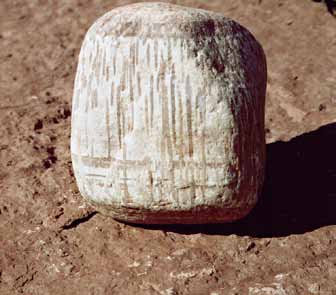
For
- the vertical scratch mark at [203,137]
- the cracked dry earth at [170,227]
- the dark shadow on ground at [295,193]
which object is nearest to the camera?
the vertical scratch mark at [203,137]

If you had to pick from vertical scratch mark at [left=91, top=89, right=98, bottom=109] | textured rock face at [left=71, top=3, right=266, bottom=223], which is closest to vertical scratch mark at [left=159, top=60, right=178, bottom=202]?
textured rock face at [left=71, top=3, right=266, bottom=223]

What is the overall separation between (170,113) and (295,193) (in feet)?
4.23

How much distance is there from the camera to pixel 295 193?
4.49 meters

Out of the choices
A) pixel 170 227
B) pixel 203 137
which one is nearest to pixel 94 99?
pixel 203 137

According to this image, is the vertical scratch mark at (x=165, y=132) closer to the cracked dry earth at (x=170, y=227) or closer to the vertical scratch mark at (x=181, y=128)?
the vertical scratch mark at (x=181, y=128)

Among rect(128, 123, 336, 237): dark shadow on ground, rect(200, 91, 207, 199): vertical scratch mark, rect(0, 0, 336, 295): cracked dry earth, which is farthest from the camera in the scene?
rect(128, 123, 336, 237): dark shadow on ground

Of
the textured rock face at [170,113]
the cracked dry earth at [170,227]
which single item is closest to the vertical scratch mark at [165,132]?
the textured rock face at [170,113]

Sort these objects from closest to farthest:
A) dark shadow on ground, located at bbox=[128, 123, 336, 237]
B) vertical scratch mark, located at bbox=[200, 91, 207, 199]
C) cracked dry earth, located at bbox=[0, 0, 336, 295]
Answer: vertical scratch mark, located at bbox=[200, 91, 207, 199]
cracked dry earth, located at bbox=[0, 0, 336, 295]
dark shadow on ground, located at bbox=[128, 123, 336, 237]

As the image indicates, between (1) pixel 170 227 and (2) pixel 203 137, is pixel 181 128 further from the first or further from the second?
(1) pixel 170 227

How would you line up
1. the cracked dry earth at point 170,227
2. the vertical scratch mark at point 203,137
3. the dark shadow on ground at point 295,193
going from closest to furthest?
the vertical scratch mark at point 203,137 < the cracked dry earth at point 170,227 < the dark shadow on ground at point 295,193

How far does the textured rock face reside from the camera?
11.9ft

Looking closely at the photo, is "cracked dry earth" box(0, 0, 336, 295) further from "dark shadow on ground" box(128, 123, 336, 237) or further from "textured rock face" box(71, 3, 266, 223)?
"textured rock face" box(71, 3, 266, 223)

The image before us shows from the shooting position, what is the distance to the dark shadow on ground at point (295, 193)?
162 inches

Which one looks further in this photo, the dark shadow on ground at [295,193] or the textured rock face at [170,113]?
the dark shadow on ground at [295,193]
